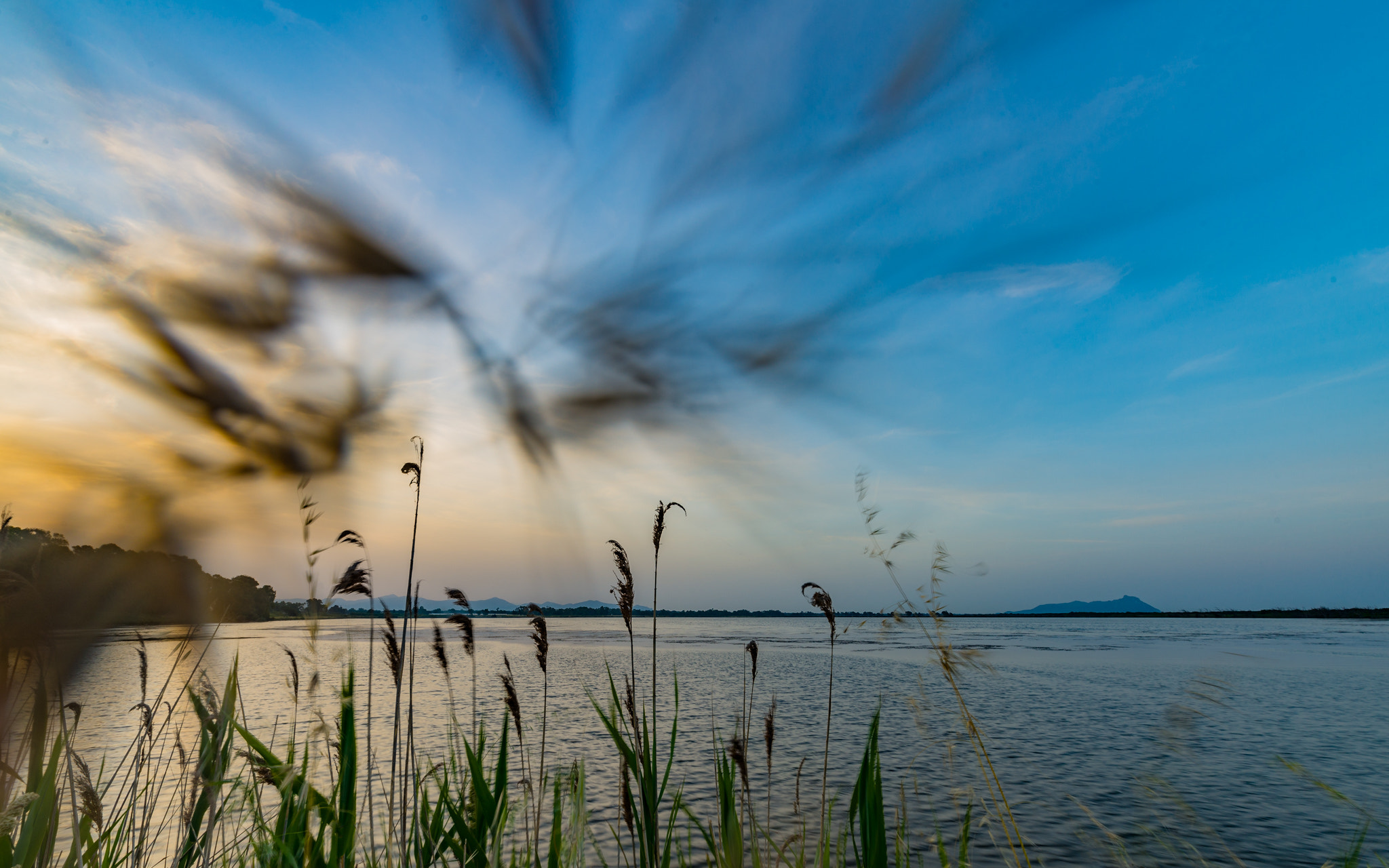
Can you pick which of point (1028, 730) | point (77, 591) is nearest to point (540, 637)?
point (77, 591)

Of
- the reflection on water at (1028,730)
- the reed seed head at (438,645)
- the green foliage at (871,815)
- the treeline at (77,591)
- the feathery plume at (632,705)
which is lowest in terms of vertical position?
the reflection on water at (1028,730)

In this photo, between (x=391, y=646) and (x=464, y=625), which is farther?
(x=464, y=625)

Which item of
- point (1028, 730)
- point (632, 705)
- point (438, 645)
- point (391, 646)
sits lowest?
point (1028, 730)

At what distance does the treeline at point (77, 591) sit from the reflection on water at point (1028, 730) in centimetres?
79

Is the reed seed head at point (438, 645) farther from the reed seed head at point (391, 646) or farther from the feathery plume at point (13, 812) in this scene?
the feathery plume at point (13, 812)

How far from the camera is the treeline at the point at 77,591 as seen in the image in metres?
2.94

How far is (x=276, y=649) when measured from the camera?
191 feet

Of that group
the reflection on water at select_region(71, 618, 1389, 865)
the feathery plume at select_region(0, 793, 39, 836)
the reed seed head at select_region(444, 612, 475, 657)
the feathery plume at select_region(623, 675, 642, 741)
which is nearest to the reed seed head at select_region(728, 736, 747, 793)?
the feathery plume at select_region(623, 675, 642, 741)

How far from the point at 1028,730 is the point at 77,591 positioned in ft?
80.8

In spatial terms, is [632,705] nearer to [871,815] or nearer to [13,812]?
[871,815]

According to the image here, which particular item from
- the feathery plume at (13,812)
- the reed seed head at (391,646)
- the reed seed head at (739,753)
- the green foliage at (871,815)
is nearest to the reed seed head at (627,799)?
the reed seed head at (739,753)

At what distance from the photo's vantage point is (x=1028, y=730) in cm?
2175

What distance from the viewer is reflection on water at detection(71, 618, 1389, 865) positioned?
1229 centimetres

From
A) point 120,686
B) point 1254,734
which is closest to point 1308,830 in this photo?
point 1254,734
